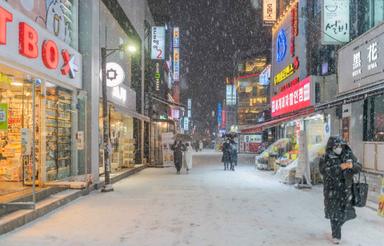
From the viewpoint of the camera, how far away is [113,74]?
708 inches

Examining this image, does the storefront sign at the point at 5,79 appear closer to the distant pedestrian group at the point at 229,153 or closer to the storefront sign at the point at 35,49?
the storefront sign at the point at 35,49

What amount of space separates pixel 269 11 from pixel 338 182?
31.1m

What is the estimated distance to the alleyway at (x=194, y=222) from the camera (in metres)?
7.31

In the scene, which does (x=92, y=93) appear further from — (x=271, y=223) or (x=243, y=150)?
(x=243, y=150)

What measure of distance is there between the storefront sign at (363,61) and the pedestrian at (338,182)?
243 inches

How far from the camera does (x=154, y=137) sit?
95.2 feet

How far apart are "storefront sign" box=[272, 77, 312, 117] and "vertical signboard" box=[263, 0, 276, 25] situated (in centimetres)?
747

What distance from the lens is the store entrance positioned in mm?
11859

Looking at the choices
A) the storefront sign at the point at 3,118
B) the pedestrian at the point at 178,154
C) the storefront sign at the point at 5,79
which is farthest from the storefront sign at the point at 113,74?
the storefront sign at the point at 3,118

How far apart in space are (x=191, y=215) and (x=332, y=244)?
3443 millimetres

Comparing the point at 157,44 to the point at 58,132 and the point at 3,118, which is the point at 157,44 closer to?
the point at 58,132

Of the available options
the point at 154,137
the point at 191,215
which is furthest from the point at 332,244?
the point at 154,137

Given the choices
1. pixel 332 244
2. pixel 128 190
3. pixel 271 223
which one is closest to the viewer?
pixel 332 244

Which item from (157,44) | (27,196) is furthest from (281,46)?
(27,196)
